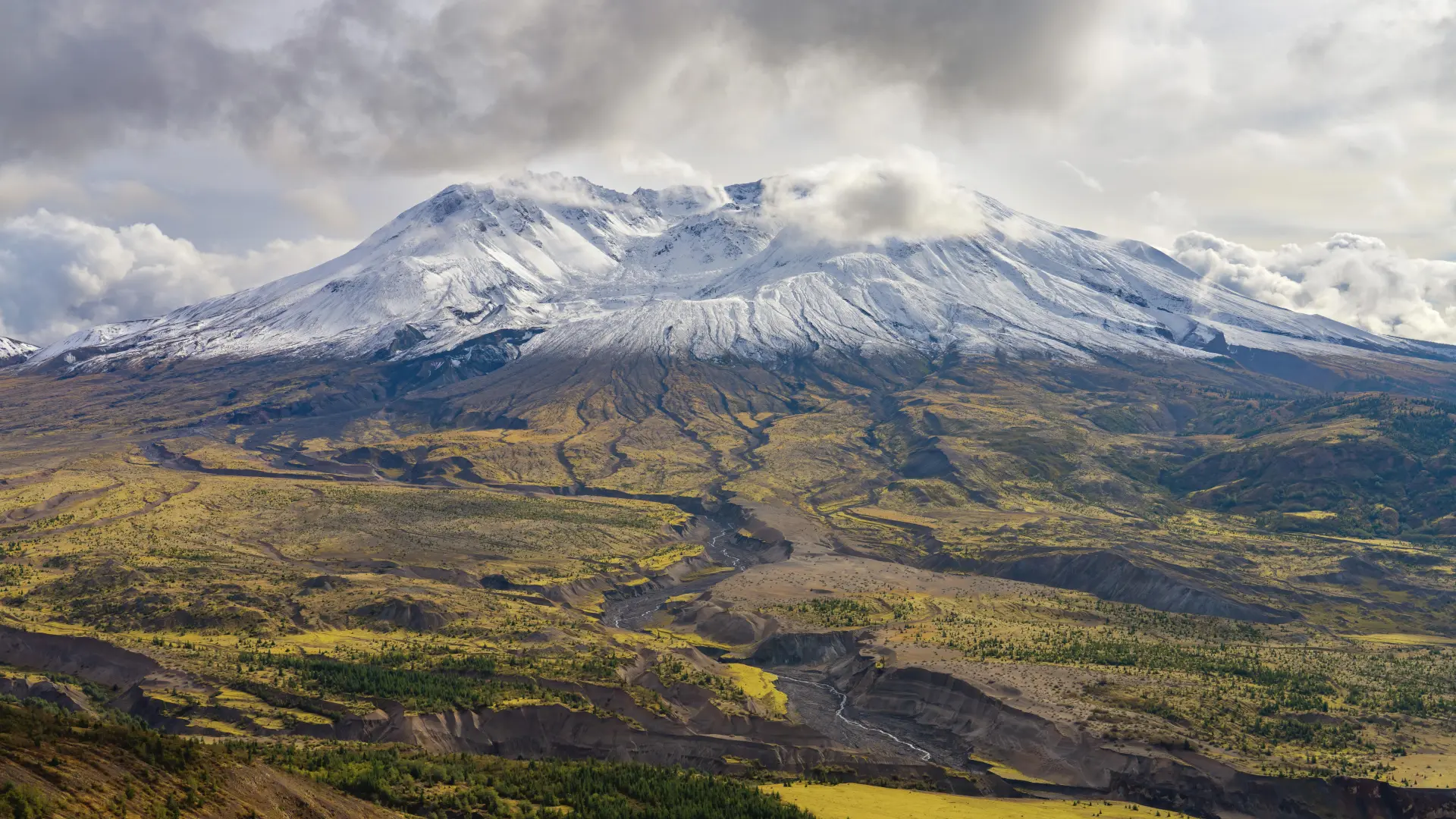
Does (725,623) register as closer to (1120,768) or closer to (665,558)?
(665,558)

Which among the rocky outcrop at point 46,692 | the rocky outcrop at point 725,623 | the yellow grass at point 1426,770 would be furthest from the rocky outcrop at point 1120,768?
the rocky outcrop at point 46,692

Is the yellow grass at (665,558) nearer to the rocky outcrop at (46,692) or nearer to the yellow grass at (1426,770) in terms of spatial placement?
the rocky outcrop at (46,692)

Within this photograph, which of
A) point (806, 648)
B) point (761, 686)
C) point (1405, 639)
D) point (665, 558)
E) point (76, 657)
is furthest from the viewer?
point (665, 558)

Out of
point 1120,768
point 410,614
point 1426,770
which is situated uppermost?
point 410,614

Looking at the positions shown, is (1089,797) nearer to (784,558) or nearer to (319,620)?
(319,620)

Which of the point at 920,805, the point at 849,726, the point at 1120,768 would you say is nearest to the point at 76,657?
the point at 849,726

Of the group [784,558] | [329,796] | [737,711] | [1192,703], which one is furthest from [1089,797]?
[784,558]
